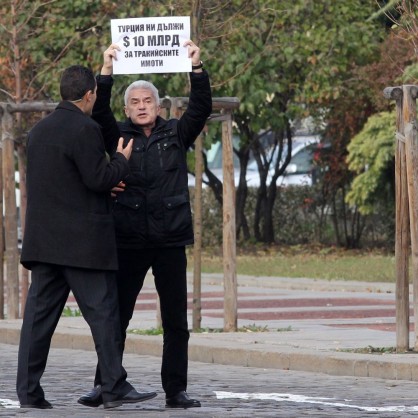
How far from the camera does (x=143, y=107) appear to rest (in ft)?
30.3

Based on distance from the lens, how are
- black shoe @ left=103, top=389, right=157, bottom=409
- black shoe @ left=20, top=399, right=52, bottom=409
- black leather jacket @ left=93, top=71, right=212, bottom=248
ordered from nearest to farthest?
black shoe @ left=103, top=389, right=157, bottom=409
black shoe @ left=20, top=399, right=52, bottom=409
black leather jacket @ left=93, top=71, right=212, bottom=248

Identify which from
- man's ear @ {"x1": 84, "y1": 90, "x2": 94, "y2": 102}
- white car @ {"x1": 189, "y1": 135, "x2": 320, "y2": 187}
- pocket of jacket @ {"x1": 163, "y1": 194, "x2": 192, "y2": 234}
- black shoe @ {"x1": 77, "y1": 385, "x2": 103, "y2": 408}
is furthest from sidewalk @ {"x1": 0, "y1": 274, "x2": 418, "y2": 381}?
white car @ {"x1": 189, "y1": 135, "x2": 320, "y2": 187}

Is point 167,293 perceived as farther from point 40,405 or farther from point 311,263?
point 311,263

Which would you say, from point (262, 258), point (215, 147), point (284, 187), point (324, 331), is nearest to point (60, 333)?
point (324, 331)

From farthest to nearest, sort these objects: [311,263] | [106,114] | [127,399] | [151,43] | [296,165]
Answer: [296,165] → [311,263] → [151,43] → [106,114] → [127,399]

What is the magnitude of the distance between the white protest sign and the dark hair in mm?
1025

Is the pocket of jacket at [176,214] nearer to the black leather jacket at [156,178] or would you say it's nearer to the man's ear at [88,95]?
the black leather jacket at [156,178]

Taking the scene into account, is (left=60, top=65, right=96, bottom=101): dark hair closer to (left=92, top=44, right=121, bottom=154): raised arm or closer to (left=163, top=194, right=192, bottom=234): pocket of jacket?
(left=92, top=44, right=121, bottom=154): raised arm

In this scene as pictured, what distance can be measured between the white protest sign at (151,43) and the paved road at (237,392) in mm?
2078

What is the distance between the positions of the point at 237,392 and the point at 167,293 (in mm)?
1352

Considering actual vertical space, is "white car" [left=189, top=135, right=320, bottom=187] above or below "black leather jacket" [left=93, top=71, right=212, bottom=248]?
above

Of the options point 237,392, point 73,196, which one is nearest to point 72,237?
point 73,196

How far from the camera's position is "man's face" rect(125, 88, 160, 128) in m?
9.23

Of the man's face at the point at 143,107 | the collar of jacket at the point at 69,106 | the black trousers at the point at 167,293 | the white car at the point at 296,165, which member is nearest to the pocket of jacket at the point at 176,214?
the black trousers at the point at 167,293
